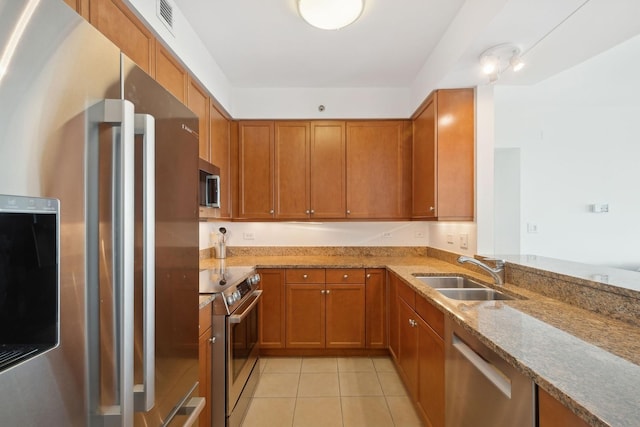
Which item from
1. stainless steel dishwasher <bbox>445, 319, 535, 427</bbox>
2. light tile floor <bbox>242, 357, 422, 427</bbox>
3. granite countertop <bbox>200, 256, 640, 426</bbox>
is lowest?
light tile floor <bbox>242, 357, 422, 427</bbox>

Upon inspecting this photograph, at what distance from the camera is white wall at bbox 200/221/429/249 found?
3.12 metres

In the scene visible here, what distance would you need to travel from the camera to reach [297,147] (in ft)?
9.37

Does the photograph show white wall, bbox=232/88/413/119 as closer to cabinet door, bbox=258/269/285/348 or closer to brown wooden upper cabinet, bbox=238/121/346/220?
brown wooden upper cabinet, bbox=238/121/346/220

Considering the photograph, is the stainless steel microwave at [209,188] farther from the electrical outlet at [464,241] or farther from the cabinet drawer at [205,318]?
the electrical outlet at [464,241]

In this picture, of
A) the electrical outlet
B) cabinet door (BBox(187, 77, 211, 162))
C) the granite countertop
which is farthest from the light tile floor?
cabinet door (BBox(187, 77, 211, 162))

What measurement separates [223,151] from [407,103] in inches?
77.3

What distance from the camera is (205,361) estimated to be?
1466 millimetres

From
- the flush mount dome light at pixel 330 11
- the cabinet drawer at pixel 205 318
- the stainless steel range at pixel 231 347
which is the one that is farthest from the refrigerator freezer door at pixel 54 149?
the flush mount dome light at pixel 330 11

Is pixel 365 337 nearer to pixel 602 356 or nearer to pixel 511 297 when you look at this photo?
pixel 511 297

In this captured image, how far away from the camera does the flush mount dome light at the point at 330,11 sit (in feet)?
5.08

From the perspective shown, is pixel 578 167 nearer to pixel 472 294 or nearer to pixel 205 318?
pixel 472 294

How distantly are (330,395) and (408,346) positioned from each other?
0.71 metres

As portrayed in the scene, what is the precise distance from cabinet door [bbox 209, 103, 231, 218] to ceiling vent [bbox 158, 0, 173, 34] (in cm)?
75

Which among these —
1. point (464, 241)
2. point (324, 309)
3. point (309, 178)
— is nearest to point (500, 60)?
point (464, 241)
